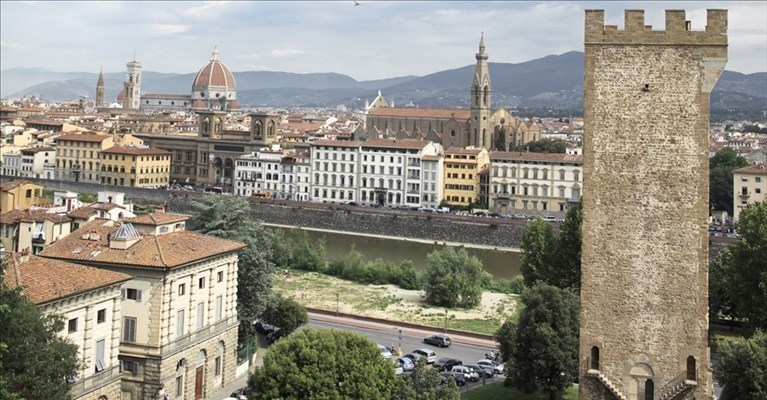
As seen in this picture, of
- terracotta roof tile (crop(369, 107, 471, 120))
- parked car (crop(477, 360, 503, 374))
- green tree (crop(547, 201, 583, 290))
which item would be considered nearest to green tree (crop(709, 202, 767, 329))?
green tree (crop(547, 201, 583, 290))

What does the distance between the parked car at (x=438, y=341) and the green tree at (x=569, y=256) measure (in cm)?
679

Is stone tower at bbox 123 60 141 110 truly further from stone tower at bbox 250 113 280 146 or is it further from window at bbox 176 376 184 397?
window at bbox 176 376 184 397

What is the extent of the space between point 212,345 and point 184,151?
210 feet

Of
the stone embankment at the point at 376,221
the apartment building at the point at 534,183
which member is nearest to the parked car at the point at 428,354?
the stone embankment at the point at 376,221

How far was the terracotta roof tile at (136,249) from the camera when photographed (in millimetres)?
19984

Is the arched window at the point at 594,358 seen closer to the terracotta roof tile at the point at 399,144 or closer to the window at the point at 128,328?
the window at the point at 128,328

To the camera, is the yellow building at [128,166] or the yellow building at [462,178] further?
the yellow building at [128,166]

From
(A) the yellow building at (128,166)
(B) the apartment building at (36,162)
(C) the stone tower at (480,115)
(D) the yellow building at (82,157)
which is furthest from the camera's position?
(C) the stone tower at (480,115)

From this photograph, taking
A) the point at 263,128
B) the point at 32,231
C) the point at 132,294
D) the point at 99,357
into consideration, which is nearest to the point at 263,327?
the point at 32,231

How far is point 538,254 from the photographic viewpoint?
1394 inches

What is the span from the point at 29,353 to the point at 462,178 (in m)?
56.2

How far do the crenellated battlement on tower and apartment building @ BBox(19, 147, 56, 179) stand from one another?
7589 centimetres

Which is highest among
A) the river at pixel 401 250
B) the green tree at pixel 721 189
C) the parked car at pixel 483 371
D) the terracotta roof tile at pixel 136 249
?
the green tree at pixel 721 189

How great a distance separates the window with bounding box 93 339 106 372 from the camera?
17594 millimetres
